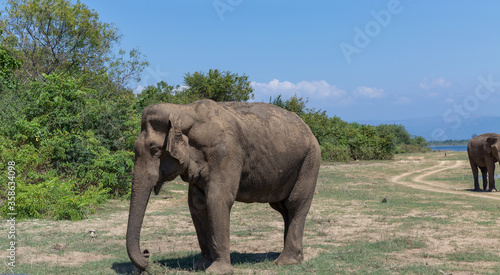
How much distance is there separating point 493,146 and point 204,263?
1780 cm

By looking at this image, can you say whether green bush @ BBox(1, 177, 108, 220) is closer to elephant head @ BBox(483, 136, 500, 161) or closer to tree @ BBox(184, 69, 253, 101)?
elephant head @ BBox(483, 136, 500, 161)

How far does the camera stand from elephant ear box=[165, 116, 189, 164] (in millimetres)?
6035

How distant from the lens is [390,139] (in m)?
45.4

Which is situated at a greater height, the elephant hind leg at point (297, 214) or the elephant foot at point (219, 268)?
the elephant hind leg at point (297, 214)

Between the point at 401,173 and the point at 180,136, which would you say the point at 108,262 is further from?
the point at 401,173

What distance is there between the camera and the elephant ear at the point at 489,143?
2083cm

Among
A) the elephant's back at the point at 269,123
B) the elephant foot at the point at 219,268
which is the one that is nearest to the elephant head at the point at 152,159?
the elephant foot at the point at 219,268

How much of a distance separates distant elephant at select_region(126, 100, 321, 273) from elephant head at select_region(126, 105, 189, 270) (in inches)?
0.5

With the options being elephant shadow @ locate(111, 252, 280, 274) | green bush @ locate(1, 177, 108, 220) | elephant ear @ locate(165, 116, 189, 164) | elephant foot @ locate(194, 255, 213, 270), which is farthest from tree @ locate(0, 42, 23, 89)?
elephant ear @ locate(165, 116, 189, 164)

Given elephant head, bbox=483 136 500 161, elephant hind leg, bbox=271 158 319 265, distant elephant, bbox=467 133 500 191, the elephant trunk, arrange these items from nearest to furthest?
the elephant trunk → elephant hind leg, bbox=271 158 319 265 → elephant head, bbox=483 136 500 161 → distant elephant, bbox=467 133 500 191

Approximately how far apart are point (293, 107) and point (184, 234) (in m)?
39.4

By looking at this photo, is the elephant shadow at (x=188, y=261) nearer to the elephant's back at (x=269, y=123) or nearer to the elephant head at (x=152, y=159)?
the elephant head at (x=152, y=159)

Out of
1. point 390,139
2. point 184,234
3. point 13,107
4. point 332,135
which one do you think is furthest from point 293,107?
point 184,234

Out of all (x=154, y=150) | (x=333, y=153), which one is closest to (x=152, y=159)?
(x=154, y=150)
